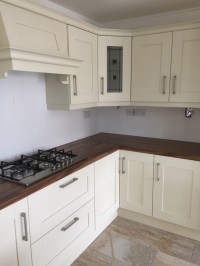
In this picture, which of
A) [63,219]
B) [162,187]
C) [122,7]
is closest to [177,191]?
[162,187]

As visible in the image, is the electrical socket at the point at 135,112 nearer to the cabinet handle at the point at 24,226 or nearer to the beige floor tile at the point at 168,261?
the beige floor tile at the point at 168,261

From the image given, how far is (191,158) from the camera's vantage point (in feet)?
6.54

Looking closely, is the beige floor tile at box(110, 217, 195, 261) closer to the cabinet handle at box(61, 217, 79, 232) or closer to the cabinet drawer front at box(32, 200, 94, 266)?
the cabinet drawer front at box(32, 200, 94, 266)

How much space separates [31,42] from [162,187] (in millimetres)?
1710

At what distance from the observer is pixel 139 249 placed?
2021 millimetres

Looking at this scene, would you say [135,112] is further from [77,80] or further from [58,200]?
[58,200]

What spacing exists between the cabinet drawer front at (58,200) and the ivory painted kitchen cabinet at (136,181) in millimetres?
503

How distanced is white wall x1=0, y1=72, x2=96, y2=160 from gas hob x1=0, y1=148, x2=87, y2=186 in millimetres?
138

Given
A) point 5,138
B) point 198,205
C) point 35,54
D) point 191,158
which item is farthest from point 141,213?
point 35,54

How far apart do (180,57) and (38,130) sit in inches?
60.1

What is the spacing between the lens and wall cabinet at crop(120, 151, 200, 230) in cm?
205

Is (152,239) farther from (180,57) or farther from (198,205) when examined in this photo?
(180,57)

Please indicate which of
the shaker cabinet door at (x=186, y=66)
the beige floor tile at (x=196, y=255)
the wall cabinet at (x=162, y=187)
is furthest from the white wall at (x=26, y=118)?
the beige floor tile at (x=196, y=255)

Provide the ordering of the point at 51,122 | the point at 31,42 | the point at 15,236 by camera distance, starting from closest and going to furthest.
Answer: the point at 15,236 < the point at 31,42 < the point at 51,122
